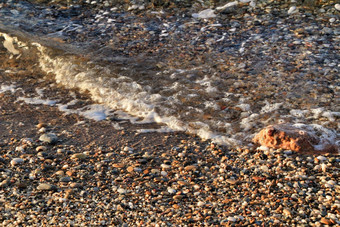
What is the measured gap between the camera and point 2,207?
3035 millimetres

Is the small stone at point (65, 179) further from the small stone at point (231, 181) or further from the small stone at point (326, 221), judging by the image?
the small stone at point (326, 221)

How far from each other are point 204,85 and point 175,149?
137 cm

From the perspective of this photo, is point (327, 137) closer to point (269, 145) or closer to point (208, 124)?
point (269, 145)

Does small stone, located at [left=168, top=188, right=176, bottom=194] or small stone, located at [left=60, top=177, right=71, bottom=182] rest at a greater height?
small stone, located at [left=60, top=177, right=71, bottom=182]

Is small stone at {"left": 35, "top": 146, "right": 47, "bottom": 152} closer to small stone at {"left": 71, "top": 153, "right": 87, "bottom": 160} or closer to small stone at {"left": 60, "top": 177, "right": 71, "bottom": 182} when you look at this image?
small stone at {"left": 71, "top": 153, "right": 87, "bottom": 160}

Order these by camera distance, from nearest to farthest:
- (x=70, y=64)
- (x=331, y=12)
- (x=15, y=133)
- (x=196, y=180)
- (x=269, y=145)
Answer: (x=196, y=180) < (x=269, y=145) < (x=15, y=133) < (x=70, y=64) < (x=331, y=12)

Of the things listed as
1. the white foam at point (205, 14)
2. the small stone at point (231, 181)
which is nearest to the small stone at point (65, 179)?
the small stone at point (231, 181)

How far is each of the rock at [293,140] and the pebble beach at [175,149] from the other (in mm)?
79

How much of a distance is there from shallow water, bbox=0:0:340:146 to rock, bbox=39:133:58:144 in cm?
91

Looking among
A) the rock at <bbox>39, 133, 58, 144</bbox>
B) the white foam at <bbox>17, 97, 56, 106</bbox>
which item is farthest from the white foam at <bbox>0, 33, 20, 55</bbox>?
the rock at <bbox>39, 133, 58, 144</bbox>

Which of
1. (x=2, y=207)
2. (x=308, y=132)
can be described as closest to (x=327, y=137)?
(x=308, y=132)

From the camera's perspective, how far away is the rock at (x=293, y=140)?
3.68m

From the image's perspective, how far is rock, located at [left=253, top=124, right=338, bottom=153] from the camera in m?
3.68

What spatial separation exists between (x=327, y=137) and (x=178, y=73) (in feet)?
6.87
